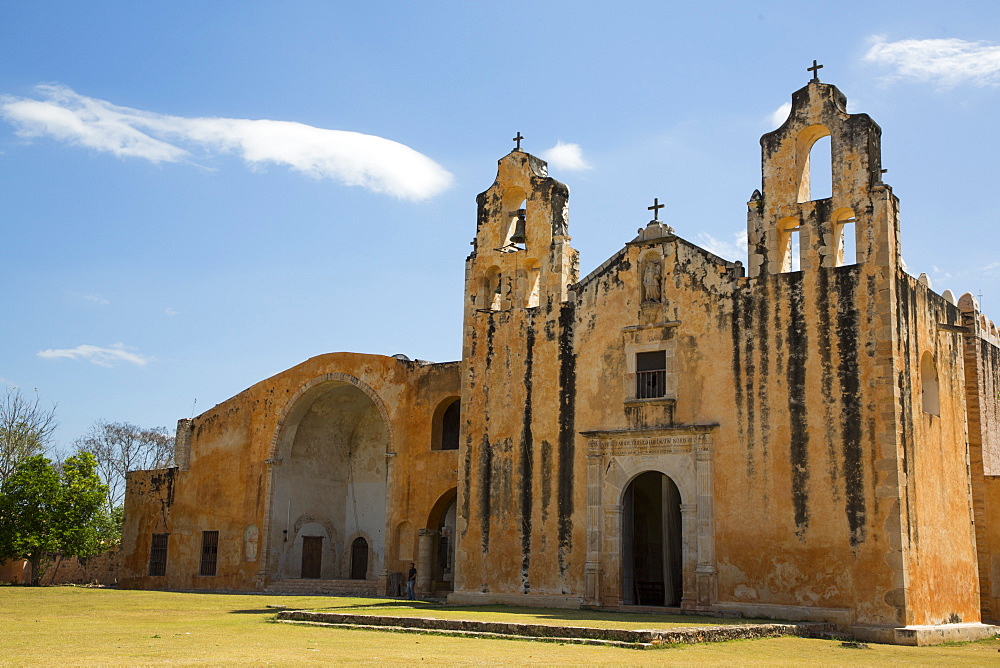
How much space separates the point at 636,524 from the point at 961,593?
7.67 meters

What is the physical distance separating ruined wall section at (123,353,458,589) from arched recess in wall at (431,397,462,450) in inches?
9.0

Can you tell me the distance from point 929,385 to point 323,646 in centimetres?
1340

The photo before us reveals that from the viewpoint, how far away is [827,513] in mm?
18547

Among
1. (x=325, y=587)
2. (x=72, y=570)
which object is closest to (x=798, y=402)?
(x=325, y=587)

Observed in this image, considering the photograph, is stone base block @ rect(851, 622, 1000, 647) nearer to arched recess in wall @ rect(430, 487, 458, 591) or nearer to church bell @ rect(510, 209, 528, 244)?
church bell @ rect(510, 209, 528, 244)

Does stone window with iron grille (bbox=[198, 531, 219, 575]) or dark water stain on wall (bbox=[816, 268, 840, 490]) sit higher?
dark water stain on wall (bbox=[816, 268, 840, 490])

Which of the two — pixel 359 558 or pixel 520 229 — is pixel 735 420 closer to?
pixel 520 229

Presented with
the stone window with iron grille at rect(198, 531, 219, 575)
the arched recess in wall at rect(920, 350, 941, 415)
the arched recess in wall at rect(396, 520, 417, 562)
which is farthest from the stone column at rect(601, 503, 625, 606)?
the stone window with iron grille at rect(198, 531, 219, 575)

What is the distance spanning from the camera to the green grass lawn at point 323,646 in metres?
11.1

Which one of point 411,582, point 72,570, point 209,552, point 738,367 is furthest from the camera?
point 72,570

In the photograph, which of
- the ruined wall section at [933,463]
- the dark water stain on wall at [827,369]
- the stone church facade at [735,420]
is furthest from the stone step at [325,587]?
the ruined wall section at [933,463]

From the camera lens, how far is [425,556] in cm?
2703

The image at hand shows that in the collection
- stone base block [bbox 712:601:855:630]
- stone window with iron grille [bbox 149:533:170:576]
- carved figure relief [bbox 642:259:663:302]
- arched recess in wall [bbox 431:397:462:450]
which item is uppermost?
carved figure relief [bbox 642:259:663:302]

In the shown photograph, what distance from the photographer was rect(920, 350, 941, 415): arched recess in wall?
2016cm
